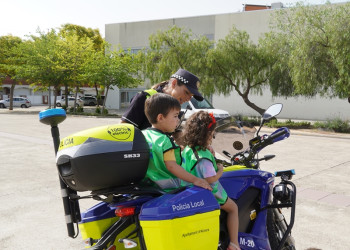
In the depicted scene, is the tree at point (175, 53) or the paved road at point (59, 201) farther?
the tree at point (175, 53)

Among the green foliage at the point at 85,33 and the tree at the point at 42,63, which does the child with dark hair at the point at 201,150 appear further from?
the green foliage at the point at 85,33

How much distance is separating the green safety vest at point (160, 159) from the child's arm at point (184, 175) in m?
0.06

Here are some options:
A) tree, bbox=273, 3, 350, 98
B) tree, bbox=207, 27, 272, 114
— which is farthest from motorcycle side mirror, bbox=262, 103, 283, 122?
tree, bbox=207, 27, 272, 114

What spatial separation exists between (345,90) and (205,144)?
1739 centimetres

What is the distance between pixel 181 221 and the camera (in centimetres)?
209

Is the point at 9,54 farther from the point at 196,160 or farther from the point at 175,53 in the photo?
the point at 196,160

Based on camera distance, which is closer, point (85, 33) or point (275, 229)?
point (275, 229)

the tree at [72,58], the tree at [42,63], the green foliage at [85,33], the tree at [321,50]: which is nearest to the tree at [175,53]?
the tree at [321,50]

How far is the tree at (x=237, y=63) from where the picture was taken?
24.0 m

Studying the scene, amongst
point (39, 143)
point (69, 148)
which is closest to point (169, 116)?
point (69, 148)

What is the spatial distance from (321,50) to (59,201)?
16.4 m

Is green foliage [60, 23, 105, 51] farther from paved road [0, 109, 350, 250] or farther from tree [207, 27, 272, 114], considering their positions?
paved road [0, 109, 350, 250]

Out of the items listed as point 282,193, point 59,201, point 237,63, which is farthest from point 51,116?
point 237,63

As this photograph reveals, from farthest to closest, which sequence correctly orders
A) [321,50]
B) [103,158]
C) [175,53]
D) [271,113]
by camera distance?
1. [175,53]
2. [321,50]
3. [271,113]
4. [103,158]
